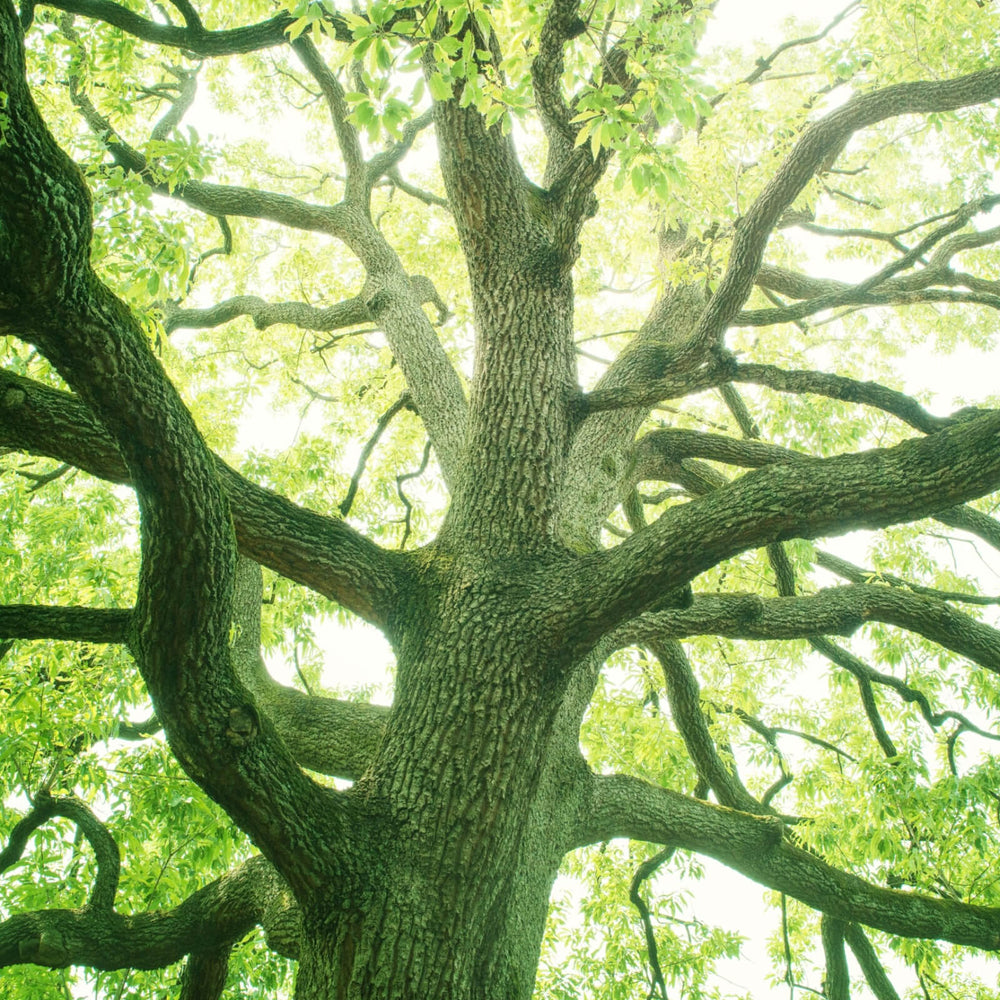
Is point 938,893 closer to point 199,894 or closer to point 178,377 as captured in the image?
point 199,894

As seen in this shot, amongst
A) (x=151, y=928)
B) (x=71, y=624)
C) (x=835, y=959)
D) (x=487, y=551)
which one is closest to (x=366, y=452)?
(x=487, y=551)

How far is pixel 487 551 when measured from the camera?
148 inches

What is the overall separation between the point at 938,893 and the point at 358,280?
8.09m

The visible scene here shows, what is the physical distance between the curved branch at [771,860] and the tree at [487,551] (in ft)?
0.08

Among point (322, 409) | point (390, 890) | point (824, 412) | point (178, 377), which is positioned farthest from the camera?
point (322, 409)

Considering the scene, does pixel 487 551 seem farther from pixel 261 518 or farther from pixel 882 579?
pixel 882 579

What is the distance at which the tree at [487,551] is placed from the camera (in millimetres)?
2768

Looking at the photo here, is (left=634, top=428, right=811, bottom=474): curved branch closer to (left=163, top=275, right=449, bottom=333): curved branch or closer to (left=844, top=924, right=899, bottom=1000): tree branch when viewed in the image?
(left=163, top=275, right=449, bottom=333): curved branch

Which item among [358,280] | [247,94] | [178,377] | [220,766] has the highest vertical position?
[247,94]

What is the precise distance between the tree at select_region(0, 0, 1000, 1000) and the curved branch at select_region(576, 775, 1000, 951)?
0.02 meters

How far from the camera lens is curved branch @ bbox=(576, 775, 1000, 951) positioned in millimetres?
4332

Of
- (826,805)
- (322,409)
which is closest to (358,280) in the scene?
(322,409)

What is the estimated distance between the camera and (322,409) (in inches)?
372

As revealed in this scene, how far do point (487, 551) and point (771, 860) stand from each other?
2.64 metres
